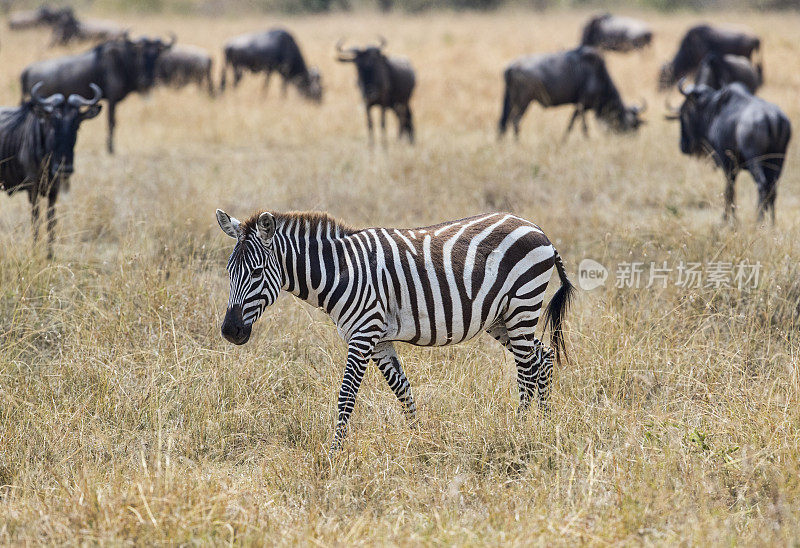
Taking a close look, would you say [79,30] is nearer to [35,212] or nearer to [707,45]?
[707,45]

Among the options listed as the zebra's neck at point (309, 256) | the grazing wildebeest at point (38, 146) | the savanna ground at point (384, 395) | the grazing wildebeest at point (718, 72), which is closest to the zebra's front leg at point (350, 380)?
the savanna ground at point (384, 395)

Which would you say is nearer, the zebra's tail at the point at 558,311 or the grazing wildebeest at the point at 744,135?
the zebra's tail at the point at 558,311

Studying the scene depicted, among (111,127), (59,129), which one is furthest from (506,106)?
(59,129)

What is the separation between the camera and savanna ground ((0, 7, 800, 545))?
3.68 m

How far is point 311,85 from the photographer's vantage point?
1923 cm

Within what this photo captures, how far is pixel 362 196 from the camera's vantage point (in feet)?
29.3

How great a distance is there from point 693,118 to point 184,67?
14.0m

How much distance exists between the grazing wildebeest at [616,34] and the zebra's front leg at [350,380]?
Result: 71.8 ft

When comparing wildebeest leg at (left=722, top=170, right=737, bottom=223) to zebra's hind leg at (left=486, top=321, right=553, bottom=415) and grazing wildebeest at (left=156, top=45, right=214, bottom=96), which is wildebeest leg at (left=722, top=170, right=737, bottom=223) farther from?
grazing wildebeest at (left=156, top=45, right=214, bottom=96)

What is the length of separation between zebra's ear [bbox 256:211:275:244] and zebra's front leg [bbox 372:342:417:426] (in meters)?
0.87

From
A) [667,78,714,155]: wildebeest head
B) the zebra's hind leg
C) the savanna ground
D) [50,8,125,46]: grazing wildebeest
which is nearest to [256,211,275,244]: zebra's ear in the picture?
the savanna ground

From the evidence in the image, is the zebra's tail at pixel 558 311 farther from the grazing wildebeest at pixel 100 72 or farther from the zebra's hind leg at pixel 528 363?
the grazing wildebeest at pixel 100 72

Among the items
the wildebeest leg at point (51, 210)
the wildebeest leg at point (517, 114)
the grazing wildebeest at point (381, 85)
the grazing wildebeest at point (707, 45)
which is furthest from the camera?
the grazing wildebeest at point (707, 45)

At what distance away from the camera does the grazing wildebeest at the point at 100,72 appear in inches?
489
